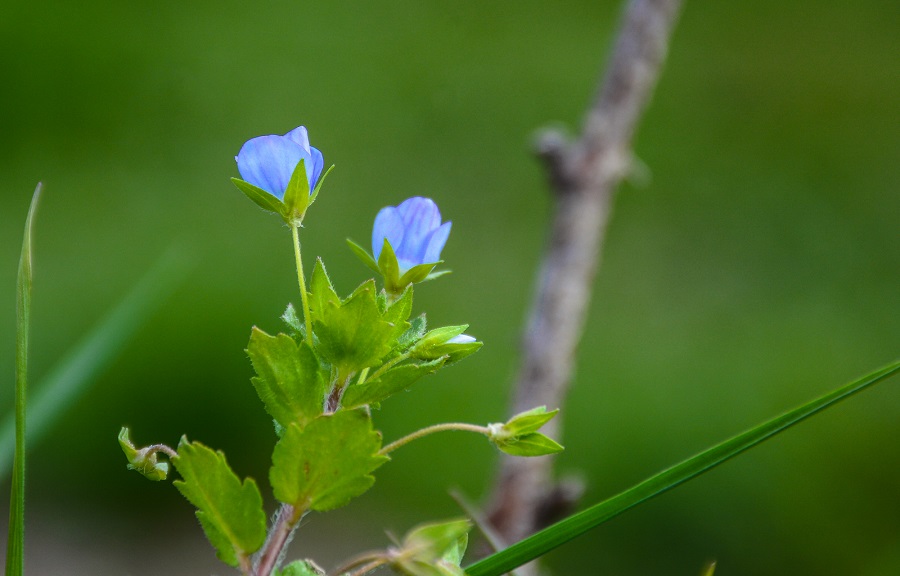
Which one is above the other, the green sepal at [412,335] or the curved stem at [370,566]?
the green sepal at [412,335]

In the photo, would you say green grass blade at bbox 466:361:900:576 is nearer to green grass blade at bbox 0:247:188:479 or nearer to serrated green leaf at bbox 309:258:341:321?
serrated green leaf at bbox 309:258:341:321

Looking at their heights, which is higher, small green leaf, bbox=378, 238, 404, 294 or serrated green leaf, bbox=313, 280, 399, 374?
small green leaf, bbox=378, 238, 404, 294

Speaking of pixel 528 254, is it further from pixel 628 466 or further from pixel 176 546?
pixel 176 546

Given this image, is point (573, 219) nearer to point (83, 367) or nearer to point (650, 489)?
point (83, 367)

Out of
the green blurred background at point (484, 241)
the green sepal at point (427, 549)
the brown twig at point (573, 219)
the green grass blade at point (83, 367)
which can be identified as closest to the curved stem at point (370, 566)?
the green sepal at point (427, 549)

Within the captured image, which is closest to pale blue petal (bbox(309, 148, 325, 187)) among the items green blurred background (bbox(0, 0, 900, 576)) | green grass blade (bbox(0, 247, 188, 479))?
green grass blade (bbox(0, 247, 188, 479))

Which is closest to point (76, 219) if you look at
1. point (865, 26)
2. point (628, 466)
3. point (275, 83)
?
point (275, 83)

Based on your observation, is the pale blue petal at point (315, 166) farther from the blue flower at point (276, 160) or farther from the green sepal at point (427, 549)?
the green sepal at point (427, 549)
